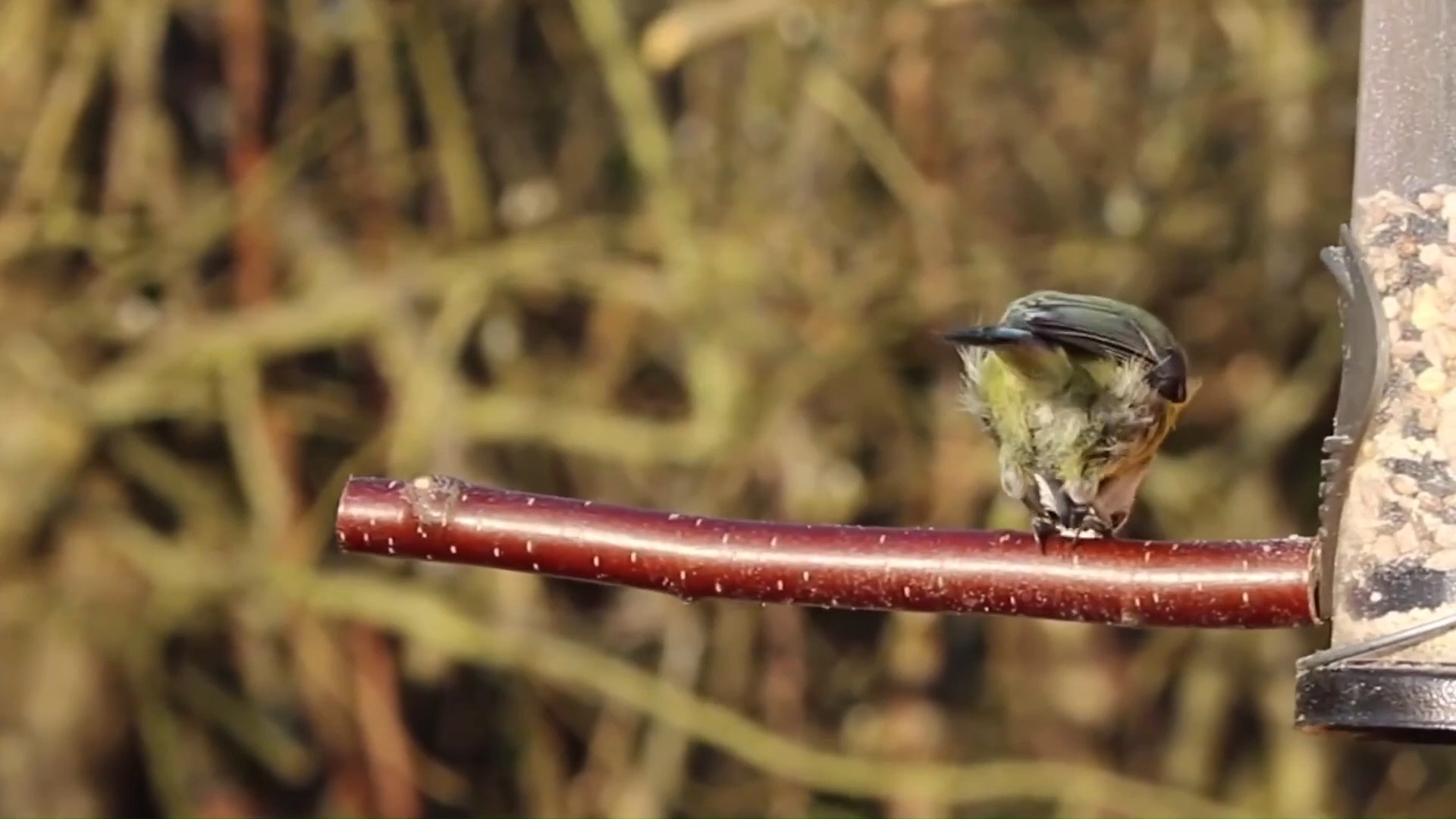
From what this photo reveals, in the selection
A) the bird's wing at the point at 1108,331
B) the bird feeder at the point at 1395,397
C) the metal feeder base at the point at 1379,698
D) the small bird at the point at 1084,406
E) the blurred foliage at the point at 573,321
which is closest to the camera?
the metal feeder base at the point at 1379,698

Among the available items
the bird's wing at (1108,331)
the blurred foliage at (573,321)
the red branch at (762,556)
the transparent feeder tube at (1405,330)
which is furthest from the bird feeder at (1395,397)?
the blurred foliage at (573,321)

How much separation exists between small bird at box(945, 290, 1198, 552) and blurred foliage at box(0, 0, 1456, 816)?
2.92 m

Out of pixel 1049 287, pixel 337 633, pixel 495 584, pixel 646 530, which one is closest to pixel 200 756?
pixel 337 633

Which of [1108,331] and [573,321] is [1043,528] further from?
[573,321]

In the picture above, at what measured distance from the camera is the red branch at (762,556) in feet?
9.67

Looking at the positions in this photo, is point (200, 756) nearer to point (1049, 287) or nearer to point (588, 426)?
point (588, 426)

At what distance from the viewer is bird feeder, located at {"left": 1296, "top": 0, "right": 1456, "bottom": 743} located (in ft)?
9.83

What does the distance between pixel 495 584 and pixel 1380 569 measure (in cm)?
408

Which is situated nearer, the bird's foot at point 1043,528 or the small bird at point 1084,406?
the bird's foot at point 1043,528

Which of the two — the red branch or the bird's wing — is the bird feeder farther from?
the bird's wing

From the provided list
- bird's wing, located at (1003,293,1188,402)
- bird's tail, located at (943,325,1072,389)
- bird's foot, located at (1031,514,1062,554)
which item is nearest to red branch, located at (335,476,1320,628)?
bird's foot, located at (1031,514,1062,554)

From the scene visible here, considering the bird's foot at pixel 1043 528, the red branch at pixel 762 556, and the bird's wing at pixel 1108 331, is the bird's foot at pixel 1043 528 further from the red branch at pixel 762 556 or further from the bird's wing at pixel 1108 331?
the bird's wing at pixel 1108 331

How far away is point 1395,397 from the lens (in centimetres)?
318

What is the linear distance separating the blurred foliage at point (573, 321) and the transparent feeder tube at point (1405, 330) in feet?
10.7
